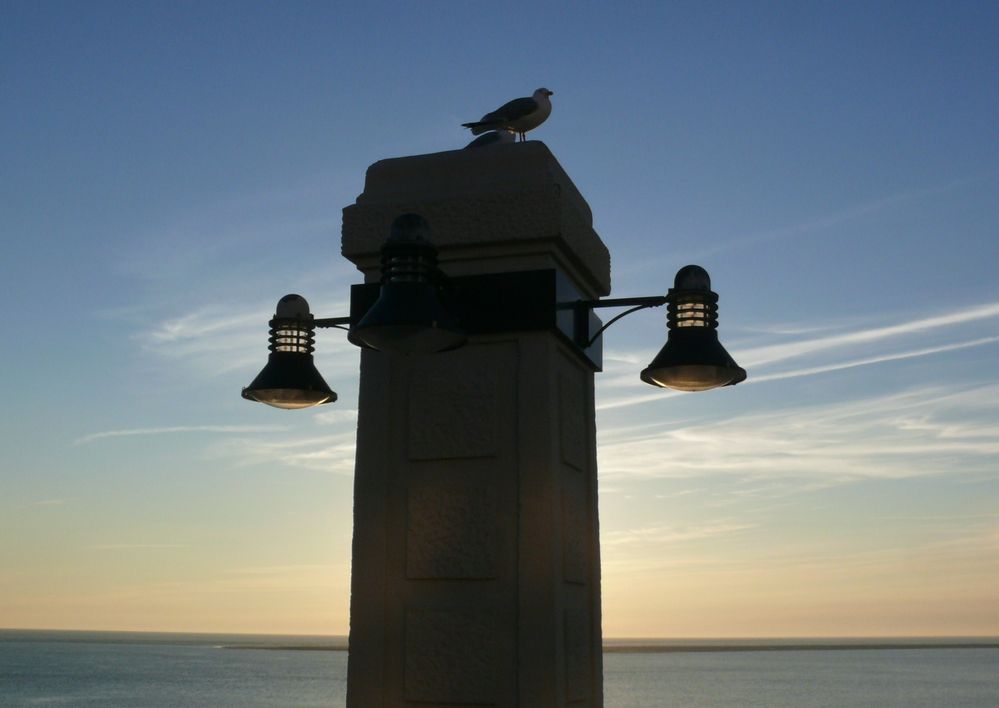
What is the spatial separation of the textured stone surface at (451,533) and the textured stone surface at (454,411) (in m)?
0.17

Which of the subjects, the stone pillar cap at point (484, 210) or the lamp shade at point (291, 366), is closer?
the stone pillar cap at point (484, 210)

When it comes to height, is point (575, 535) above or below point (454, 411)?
below

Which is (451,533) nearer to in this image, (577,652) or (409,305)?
(577,652)

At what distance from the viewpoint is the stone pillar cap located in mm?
4527

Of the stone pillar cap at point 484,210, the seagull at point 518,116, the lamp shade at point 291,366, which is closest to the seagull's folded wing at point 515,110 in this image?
the seagull at point 518,116

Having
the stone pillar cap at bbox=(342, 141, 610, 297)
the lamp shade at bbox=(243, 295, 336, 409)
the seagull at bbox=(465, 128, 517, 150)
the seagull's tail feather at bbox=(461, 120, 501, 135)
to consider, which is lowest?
the lamp shade at bbox=(243, 295, 336, 409)

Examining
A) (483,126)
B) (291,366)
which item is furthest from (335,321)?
(483,126)

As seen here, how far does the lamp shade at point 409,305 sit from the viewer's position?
4016mm

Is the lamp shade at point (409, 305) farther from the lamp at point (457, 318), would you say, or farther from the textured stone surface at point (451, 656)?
the textured stone surface at point (451, 656)

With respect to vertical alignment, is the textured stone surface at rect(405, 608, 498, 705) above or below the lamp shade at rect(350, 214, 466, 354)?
below

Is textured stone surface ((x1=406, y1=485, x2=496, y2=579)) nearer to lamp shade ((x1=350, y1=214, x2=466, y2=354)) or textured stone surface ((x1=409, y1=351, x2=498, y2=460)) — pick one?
textured stone surface ((x1=409, y1=351, x2=498, y2=460))

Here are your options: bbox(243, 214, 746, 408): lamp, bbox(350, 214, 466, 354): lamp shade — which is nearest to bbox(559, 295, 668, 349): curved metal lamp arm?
bbox(243, 214, 746, 408): lamp

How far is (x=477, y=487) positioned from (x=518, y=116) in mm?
1965

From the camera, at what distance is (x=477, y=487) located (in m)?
4.38
